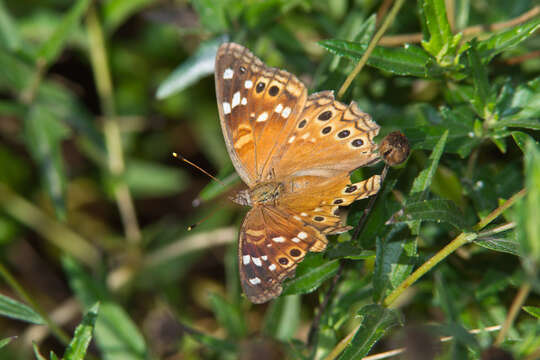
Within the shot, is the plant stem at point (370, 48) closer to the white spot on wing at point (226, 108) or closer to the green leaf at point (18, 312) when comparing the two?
the white spot on wing at point (226, 108)

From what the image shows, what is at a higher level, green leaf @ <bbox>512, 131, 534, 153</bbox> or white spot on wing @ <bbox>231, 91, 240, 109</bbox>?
white spot on wing @ <bbox>231, 91, 240, 109</bbox>

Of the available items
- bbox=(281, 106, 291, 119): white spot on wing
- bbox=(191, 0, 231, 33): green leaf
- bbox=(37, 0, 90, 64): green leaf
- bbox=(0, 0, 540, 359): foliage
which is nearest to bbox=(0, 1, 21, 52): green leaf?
bbox=(0, 0, 540, 359): foliage

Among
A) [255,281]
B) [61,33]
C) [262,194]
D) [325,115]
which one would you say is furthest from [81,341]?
[61,33]

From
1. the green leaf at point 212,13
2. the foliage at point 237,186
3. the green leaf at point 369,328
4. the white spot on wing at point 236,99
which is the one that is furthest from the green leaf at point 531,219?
the green leaf at point 212,13

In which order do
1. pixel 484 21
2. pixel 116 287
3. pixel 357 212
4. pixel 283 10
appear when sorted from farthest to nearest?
pixel 116 287
pixel 484 21
pixel 283 10
pixel 357 212

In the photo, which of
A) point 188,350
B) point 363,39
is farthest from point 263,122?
point 188,350

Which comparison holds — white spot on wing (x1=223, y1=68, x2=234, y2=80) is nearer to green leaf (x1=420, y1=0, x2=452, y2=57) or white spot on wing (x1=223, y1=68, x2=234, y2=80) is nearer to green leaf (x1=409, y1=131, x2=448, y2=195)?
green leaf (x1=420, y1=0, x2=452, y2=57)

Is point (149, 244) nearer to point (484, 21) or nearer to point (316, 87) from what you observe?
point (316, 87)
